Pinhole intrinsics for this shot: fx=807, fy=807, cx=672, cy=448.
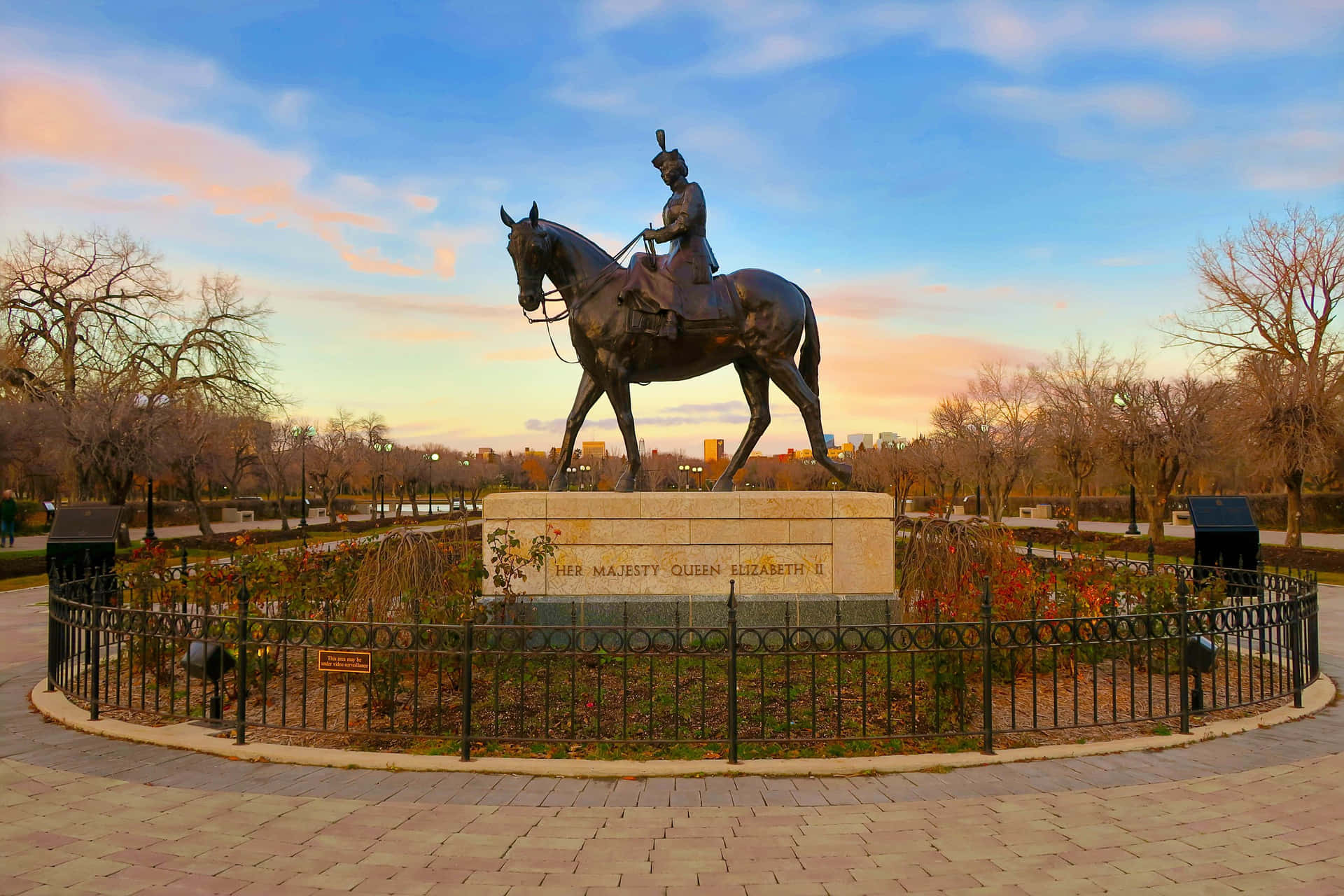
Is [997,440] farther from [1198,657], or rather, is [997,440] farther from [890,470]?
[1198,657]

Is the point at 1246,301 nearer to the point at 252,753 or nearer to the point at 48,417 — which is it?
the point at 252,753

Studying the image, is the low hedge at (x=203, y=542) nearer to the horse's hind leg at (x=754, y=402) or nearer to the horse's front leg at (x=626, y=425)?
the horse's front leg at (x=626, y=425)

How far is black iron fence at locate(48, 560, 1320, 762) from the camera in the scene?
20.0ft

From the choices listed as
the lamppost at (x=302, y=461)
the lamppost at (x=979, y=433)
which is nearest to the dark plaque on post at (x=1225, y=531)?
the lamppost at (x=979, y=433)

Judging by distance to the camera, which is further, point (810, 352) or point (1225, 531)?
point (1225, 531)

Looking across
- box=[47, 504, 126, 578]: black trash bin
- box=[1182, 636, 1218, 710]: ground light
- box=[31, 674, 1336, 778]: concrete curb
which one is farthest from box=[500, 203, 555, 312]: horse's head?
box=[47, 504, 126, 578]: black trash bin

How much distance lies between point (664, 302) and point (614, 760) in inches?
206

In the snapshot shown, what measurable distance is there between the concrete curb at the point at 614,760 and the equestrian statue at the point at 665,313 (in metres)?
Answer: 4.34

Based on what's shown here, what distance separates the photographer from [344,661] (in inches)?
244

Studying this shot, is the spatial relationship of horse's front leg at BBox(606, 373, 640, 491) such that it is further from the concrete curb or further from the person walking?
the person walking

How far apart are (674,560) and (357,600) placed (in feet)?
11.6

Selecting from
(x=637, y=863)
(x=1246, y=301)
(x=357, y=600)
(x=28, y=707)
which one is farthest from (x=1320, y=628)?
(x=1246, y=301)

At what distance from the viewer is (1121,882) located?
4012mm

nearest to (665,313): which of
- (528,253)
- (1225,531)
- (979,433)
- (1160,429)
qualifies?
(528,253)
